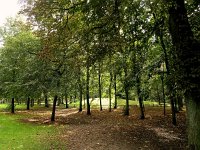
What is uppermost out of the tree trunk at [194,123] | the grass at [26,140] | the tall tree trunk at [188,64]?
the tall tree trunk at [188,64]

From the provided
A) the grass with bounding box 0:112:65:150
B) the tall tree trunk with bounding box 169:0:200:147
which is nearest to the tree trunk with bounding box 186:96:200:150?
the tall tree trunk with bounding box 169:0:200:147

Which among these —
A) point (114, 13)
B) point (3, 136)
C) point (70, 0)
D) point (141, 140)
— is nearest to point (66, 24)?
point (70, 0)

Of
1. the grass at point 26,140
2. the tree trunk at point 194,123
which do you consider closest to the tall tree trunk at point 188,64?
the tree trunk at point 194,123

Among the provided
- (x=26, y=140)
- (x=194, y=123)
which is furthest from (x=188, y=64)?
(x=26, y=140)

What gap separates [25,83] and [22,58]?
3313 mm

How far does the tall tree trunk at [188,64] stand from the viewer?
10.5m

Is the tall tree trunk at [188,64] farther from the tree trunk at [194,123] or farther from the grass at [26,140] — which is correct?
the grass at [26,140]

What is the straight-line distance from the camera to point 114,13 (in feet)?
40.0

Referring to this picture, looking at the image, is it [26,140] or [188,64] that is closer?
[188,64]

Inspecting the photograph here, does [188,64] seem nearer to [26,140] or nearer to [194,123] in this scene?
[194,123]

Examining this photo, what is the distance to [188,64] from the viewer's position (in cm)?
1063

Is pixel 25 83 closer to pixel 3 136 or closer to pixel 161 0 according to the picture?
pixel 3 136

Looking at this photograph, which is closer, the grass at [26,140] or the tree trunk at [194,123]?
the tree trunk at [194,123]

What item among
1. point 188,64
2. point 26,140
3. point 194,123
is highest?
point 188,64
